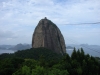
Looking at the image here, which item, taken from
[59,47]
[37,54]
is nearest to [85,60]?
[37,54]

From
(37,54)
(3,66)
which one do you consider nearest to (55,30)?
(37,54)

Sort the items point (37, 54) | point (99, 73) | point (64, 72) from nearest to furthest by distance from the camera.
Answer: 1. point (64, 72)
2. point (99, 73)
3. point (37, 54)

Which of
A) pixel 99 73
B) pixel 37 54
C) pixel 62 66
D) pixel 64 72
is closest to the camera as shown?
pixel 64 72

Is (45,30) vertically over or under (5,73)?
over

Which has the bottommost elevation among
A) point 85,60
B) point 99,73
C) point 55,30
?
point 99,73

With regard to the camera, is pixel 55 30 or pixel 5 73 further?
pixel 55 30

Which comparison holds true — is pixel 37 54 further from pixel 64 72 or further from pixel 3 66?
pixel 64 72

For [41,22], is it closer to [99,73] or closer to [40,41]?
[40,41]
